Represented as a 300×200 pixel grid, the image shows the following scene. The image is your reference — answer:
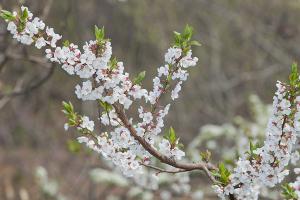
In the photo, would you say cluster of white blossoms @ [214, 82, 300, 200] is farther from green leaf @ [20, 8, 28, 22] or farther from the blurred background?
the blurred background

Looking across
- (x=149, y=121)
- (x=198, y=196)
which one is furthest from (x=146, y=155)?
(x=198, y=196)

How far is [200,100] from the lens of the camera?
39.8ft

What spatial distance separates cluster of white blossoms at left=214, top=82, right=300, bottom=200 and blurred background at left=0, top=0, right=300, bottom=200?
6351 mm

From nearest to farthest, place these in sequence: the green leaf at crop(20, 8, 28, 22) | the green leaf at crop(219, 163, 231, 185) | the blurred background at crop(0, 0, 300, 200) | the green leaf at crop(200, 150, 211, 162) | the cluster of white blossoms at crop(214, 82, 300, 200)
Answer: the green leaf at crop(20, 8, 28, 22), the cluster of white blossoms at crop(214, 82, 300, 200), the green leaf at crop(219, 163, 231, 185), the green leaf at crop(200, 150, 211, 162), the blurred background at crop(0, 0, 300, 200)

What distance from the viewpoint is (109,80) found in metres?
2.31

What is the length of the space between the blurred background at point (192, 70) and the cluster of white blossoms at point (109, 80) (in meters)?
6.25

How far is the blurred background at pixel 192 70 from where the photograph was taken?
10188mm

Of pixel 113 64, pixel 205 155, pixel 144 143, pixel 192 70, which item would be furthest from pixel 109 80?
pixel 192 70

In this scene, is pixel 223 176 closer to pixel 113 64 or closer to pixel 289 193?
pixel 289 193

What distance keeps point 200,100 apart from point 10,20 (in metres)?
9.97

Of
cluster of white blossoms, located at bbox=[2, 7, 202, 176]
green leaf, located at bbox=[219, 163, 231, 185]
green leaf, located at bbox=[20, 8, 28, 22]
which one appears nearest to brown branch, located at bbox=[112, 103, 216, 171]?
cluster of white blossoms, located at bbox=[2, 7, 202, 176]

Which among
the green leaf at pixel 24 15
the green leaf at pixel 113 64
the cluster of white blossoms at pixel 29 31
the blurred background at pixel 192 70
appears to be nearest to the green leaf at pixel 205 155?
the green leaf at pixel 113 64

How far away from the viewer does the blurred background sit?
1019cm

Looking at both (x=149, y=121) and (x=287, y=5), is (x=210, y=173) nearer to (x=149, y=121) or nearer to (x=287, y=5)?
(x=149, y=121)
